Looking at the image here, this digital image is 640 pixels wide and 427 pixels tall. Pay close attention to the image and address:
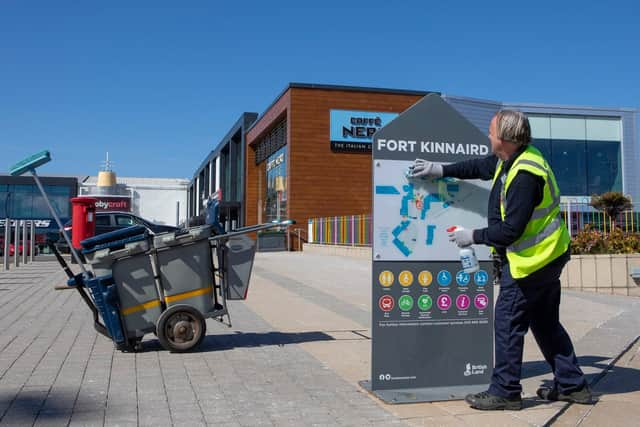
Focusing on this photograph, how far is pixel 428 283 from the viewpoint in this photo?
4.69 meters

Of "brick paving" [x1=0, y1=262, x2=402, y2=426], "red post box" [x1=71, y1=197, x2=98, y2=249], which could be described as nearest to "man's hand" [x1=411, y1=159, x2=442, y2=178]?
"brick paving" [x1=0, y1=262, x2=402, y2=426]

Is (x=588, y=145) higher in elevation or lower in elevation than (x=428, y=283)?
higher

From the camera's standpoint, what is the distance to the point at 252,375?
5.32 m

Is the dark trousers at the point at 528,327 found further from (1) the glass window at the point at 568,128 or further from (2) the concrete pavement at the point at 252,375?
(1) the glass window at the point at 568,128

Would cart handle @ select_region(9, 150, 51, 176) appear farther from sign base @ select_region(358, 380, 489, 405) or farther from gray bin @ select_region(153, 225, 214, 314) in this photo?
sign base @ select_region(358, 380, 489, 405)

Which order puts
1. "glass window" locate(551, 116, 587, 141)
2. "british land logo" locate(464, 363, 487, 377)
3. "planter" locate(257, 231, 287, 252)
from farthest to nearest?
"glass window" locate(551, 116, 587, 141) → "planter" locate(257, 231, 287, 252) → "british land logo" locate(464, 363, 487, 377)

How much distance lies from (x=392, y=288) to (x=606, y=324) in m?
4.75

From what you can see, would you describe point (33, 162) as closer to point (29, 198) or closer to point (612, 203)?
point (612, 203)

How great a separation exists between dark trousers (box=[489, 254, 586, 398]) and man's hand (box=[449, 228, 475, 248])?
1.07ft

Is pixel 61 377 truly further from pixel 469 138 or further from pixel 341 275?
pixel 341 275

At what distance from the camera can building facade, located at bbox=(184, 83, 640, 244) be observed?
35812mm

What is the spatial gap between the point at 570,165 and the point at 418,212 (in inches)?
1381

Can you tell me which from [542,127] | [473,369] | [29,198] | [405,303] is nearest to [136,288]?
[405,303]

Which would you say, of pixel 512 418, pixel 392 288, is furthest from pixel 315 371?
pixel 512 418
